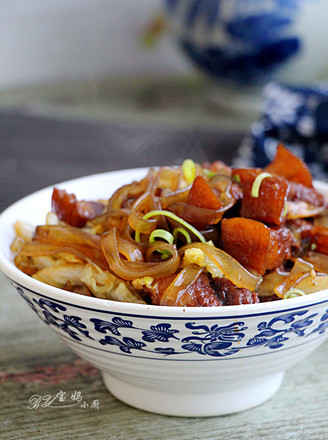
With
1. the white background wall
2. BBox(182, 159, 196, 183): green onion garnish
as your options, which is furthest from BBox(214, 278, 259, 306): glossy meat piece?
the white background wall

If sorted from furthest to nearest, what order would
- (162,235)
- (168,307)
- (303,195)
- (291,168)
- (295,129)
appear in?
(295,129)
(291,168)
(303,195)
(162,235)
(168,307)

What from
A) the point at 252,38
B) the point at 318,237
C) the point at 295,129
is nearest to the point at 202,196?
the point at 318,237

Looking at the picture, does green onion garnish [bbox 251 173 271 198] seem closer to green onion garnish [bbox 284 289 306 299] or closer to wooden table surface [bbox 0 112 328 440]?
green onion garnish [bbox 284 289 306 299]

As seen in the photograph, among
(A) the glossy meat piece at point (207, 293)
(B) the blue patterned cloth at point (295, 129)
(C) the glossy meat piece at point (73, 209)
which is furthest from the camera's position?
(B) the blue patterned cloth at point (295, 129)

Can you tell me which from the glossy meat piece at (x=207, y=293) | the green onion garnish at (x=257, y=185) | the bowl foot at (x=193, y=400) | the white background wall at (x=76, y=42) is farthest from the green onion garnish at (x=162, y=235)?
the white background wall at (x=76, y=42)

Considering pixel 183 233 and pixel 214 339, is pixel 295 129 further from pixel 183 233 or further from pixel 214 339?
pixel 214 339

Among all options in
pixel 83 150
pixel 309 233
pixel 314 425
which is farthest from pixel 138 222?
pixel 83 150

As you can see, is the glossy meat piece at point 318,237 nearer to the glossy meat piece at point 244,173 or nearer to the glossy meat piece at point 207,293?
the glossy meat piece at point 244,173
